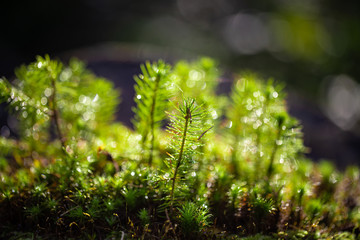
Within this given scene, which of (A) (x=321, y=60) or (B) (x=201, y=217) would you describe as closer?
(B) (x=201, y=217)

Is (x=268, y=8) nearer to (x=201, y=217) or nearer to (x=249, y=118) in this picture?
(x=249, y=118)

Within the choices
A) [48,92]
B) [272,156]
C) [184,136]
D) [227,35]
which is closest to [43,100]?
[48,92]

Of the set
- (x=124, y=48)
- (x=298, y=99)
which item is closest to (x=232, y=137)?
(x=298, y=99)

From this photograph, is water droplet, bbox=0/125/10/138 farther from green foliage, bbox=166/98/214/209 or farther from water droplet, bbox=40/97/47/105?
green foliage, bbox=166/98/214/209

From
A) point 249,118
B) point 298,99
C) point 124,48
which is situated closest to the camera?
point 249,118

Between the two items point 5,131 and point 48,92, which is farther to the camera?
point 5,131

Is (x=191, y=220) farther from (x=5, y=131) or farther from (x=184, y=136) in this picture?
(x=5, y=131)
